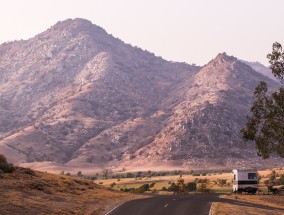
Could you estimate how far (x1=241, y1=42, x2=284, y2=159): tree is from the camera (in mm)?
51125

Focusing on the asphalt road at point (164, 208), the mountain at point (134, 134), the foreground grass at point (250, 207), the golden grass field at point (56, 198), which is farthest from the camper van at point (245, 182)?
the mountain at point (134, 134)

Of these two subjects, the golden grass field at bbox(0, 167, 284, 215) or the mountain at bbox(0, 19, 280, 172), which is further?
the mountain at bbox(0, 19, 280, 172)

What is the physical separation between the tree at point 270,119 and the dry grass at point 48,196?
14.8 meters

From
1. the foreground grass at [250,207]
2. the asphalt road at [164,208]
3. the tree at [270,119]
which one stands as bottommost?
the foreground grass at [250,207]

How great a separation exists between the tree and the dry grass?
14.8 meters

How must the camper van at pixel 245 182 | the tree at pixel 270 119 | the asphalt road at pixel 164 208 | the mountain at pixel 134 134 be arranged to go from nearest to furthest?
the asphalt road at pixel 164 208, the tree at pixel 270 119, the camper van at pixel 245 182, the mountain at pixel 134 134

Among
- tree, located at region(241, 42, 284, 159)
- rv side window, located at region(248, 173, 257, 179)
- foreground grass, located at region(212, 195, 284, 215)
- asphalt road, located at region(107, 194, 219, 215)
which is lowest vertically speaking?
foreground grass, located at region(212, 195, 284, 215)

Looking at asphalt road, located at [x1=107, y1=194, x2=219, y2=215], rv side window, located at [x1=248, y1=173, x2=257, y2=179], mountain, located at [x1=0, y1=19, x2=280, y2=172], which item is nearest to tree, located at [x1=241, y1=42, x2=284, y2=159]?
rv side window, located at [x1=248, y1=173, x2=257, y2=179]

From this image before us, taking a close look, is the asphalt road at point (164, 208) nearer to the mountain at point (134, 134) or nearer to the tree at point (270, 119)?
the tree at point (270, 119)

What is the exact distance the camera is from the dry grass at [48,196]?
34.9 metres

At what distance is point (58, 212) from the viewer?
114ft

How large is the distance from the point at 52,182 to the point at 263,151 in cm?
2096

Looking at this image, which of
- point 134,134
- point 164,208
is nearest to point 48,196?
point 164,208

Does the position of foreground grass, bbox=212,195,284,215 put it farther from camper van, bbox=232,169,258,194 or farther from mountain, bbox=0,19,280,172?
mountain, bbox=0,19,280,172
